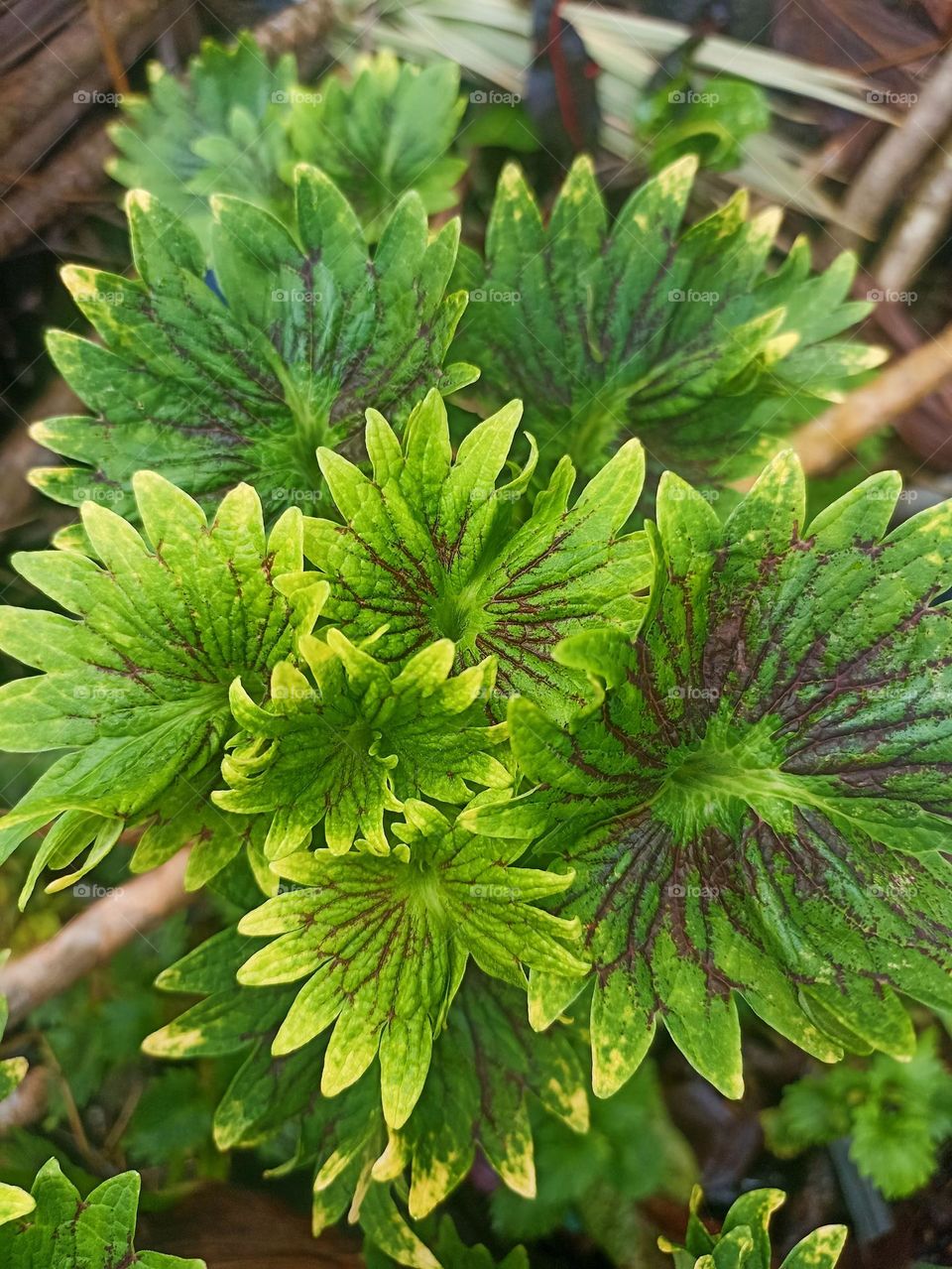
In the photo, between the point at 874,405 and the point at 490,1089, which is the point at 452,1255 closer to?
the point at 490,1089

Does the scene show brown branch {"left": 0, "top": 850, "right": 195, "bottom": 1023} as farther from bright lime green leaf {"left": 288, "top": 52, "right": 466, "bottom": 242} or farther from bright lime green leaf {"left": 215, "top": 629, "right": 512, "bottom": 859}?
bright lime green leaf {"left": 288, "top": 52, "right": 466, "bottom": 242}

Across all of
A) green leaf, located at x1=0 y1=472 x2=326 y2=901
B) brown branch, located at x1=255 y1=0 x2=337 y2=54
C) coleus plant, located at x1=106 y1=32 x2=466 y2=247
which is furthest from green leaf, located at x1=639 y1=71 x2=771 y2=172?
green leaf, located at x1=0 y1=472 x2=326 y2=901

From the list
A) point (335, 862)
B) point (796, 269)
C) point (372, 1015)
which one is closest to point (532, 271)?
point (796, 269)

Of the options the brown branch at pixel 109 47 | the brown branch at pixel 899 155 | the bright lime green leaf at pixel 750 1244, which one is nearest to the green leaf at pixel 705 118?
the brown branch at pixel 899 155

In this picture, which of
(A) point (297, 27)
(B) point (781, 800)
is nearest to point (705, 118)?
(A) point (297, 27)

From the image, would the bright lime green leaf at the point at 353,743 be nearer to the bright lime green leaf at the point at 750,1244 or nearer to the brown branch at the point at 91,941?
the brown branch at the point at 91,941

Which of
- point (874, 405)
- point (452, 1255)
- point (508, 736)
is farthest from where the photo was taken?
point (874, 405)
